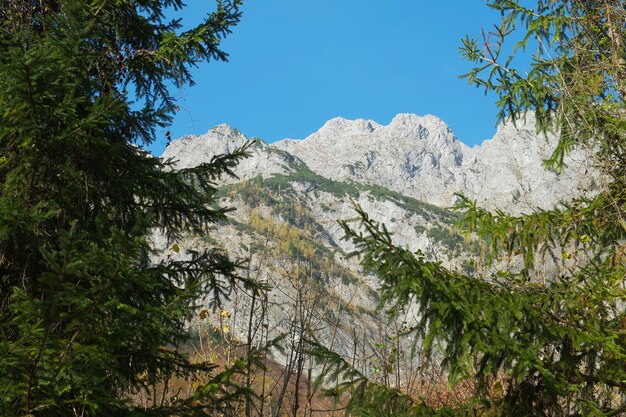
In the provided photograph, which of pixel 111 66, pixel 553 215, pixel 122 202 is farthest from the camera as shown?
pixel 111 66

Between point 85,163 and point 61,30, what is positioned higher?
point 61,30

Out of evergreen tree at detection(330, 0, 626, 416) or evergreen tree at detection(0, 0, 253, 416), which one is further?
evergreen tree at detection(330, 0, 626, 416)

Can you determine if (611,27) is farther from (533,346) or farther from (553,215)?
(533,346)

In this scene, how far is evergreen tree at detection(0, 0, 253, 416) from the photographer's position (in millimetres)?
2652

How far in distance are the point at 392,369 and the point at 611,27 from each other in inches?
151

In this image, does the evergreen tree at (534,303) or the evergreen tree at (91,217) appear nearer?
the evergreen tree at (91,217)

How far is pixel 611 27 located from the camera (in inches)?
188

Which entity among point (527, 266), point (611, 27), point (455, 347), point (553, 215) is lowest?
point (455, 347)

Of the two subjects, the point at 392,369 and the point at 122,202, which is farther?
the point at 392,369

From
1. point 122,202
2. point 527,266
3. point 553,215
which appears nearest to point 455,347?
point 527,266

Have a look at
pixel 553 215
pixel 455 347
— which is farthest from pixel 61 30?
pixel 553 215

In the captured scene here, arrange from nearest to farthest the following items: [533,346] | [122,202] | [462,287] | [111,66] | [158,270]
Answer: [533,346]
[462,287]
[158,270]
[122,202]
[111,66]

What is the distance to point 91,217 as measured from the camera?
4500 mm

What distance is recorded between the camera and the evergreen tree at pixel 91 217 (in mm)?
2652
